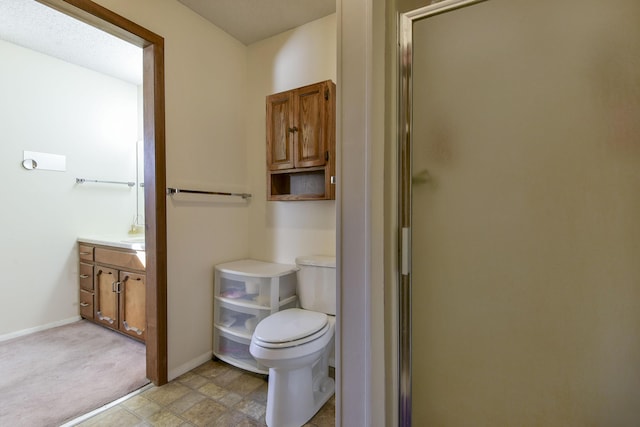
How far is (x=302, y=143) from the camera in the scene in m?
1.86

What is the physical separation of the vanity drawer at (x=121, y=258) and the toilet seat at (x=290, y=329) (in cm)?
122

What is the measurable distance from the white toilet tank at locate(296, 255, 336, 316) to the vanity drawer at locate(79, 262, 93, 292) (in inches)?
83.1

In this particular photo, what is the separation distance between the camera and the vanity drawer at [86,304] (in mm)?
2531

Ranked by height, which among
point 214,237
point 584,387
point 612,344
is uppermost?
point 214,237

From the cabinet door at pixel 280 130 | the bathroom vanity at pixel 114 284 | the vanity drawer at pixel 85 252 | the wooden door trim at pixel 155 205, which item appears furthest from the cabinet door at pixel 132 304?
the cabinet door at pixel 280 130

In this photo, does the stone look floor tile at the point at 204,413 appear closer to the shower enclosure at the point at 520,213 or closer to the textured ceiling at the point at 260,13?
the shower enclosure at the point at 520,213

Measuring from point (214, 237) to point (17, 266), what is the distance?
1.86m

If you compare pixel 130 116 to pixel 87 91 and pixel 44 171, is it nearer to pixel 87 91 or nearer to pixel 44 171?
pixel 87 91

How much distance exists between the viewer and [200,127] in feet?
6.34

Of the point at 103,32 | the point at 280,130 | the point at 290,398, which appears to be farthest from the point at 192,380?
the point at 103,32

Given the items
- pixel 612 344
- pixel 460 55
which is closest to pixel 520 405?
pixel 612 344

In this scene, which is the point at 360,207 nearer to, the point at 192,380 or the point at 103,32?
the point at 192,380

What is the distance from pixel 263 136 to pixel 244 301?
1294 mm

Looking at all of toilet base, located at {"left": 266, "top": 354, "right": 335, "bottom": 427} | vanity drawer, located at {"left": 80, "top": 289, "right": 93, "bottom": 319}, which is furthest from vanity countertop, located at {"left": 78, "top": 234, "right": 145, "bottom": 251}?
toilet base, located at {"left": 266, "top": 354, "right": 335, "bottom": 427}
